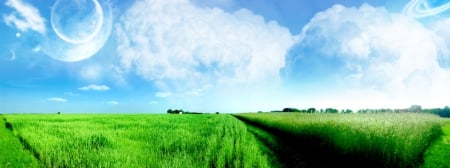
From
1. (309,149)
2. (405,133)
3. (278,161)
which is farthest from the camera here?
A: (309,149)

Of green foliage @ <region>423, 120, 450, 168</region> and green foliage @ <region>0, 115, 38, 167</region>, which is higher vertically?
green foliage @ <region>0, 115, 38, 167</region>

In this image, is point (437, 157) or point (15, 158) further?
point (437, 157)

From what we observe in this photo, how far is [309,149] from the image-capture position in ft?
46.8

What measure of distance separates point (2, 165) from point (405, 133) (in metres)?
12.2

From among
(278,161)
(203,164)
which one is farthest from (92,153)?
(278,161)

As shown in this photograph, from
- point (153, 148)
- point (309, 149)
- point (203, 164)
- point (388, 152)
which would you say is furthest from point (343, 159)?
point (153, 148)

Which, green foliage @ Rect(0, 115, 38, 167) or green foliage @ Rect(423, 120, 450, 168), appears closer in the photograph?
green foliage @ Rect(0, 115, 38, 167)

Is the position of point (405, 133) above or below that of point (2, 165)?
above

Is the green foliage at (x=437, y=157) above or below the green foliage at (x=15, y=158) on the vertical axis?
below

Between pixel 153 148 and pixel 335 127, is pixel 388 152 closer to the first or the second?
pixel 335 127

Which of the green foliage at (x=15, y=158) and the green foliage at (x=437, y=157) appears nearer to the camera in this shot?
the green foliage at (x=15, y=158)

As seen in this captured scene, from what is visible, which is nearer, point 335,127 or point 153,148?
point 153,148

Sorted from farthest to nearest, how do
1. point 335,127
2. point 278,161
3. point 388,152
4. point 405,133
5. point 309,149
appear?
point 309,149
point 335,127
point 278,161
point 405,133
point 388,152

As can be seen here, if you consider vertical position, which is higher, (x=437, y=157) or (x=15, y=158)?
(x=15, y=158)
